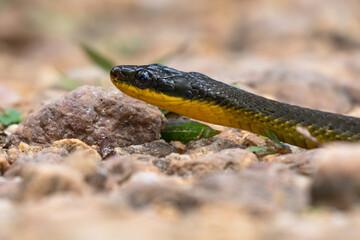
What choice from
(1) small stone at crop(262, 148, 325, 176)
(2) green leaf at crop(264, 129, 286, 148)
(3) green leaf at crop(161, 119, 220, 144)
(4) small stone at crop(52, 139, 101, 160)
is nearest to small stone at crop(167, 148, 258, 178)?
(1) small stone at crop(262, 148, 325, 176)

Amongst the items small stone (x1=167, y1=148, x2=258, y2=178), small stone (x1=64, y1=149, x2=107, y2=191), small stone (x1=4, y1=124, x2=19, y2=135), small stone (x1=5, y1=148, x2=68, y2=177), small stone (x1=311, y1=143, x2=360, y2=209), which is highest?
small stone (x1=4, y1=124, x2=19, y2=135)

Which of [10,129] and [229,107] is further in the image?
[10,129]

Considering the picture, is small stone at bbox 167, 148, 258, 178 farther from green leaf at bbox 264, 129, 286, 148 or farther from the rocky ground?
green leaf at bbox 264, 129, 286, 148

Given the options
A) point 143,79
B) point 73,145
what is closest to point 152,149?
point 73,145

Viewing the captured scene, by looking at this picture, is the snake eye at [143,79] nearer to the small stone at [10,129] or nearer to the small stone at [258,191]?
the small stone at [10,129]

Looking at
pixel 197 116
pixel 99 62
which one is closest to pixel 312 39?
pixel 99 62

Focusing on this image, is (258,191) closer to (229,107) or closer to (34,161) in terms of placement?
(34,161)

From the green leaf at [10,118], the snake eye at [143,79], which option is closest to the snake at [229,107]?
the snake eye at [143,79]
